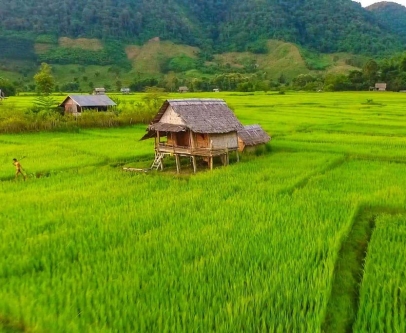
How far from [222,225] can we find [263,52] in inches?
4157

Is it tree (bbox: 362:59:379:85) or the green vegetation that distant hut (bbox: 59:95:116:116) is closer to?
the green vegetation

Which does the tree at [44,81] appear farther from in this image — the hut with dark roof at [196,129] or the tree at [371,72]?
the tree at [371,72]

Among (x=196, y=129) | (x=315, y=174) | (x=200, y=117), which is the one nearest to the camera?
(x=315, y=174)

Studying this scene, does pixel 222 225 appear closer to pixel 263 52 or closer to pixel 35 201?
pixel 35 201

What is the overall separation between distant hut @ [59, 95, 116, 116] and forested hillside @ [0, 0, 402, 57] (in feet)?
246

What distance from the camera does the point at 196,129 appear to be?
15133 mm

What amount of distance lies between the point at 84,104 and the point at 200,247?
1030 inches

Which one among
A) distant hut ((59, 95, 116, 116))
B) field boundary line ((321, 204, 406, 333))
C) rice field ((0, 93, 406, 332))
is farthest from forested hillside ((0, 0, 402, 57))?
field boundary line ((321, 204, 406, 333))

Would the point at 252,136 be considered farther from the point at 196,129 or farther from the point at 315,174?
the point at 315,174

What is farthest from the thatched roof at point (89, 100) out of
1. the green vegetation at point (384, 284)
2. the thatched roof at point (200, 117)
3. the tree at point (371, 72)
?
the tree at point (371, 72)

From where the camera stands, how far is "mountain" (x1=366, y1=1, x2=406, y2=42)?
15062 centimetres

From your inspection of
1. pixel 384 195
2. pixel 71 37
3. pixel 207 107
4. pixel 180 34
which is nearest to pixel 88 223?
pixel 384 195

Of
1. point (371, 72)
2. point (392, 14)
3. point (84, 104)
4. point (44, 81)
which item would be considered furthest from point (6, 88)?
point (392, 14)

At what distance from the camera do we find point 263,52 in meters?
108
